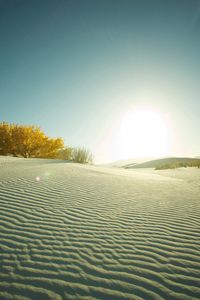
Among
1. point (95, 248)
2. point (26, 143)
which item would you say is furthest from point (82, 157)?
point (95, 248)

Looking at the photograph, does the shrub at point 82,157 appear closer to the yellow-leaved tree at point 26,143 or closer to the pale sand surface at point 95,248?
the yellow-leaved tree at point 26,143

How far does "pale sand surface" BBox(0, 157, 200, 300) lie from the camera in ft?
6.40

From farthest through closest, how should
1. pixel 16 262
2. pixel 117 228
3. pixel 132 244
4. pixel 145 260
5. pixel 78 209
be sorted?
pixel 78 209 → pixel 117 228 → pixel 132 244 → pixel 145 260 → pixel 16 262

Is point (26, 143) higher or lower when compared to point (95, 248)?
higher

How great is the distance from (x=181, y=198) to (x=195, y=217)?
1.48 meters

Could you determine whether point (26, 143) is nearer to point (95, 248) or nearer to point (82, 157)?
point (82, 157)

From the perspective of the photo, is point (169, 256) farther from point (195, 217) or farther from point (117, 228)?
point (195, 217)

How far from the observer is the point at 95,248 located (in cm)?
260

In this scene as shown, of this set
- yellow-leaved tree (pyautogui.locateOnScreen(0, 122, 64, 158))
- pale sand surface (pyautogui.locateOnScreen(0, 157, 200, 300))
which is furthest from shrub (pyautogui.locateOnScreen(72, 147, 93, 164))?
pale sand surface (pyautogui.locateOnScreen(0, 157, 200, 300))

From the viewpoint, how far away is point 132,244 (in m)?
2.77

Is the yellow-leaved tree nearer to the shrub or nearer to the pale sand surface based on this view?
the shrub

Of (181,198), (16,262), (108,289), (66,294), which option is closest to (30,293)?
(66,294)

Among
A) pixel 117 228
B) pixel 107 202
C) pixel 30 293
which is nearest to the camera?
pixel 30 293

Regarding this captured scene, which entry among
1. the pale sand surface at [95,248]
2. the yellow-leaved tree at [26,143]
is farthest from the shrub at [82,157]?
the pale sand surface at [95,248]
